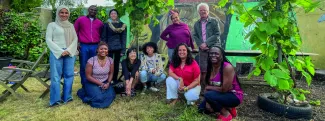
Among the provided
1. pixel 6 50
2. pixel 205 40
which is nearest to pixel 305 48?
pixel 205 40

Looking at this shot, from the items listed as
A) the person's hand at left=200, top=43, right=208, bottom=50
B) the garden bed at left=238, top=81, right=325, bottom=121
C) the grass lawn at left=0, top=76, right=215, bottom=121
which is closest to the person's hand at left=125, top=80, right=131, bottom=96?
the grass lawn at left=0, top=76, right=215, bottom=121

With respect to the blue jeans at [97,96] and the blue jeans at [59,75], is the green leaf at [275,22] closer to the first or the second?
the blue jeans at [97,96]

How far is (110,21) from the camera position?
16.3 ft

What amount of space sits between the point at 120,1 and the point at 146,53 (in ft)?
3.84

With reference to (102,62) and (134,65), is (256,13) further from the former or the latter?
(102,62)

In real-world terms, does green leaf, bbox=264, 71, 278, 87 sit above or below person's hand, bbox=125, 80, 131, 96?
above

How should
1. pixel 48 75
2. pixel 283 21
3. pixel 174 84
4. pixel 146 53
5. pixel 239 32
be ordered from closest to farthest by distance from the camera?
1. pixel 283 21
2. pixel 174 84
3. pixel 48 75
4. pixel 146 53
5. pixel 239 32

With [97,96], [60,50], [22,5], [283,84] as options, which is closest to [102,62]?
[97,96]

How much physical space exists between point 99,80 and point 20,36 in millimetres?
4889

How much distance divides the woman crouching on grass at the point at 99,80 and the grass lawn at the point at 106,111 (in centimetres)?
14

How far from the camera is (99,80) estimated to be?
442 cm

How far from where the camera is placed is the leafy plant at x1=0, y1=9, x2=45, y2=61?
7.68 meters

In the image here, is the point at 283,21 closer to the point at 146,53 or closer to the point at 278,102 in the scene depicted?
the point at 278,102

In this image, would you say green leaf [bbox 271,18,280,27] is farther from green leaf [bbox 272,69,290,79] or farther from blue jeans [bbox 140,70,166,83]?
blue jeans [bbox 140,70,166,83]
